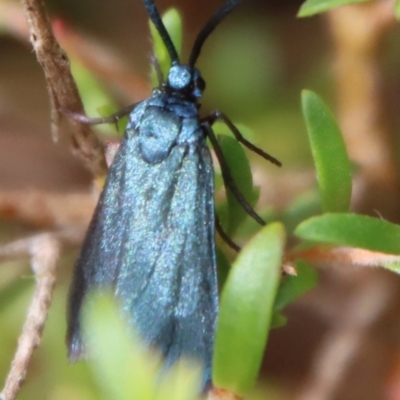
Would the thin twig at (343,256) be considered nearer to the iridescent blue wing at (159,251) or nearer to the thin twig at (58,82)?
the iridescent blue wing at (159,251)

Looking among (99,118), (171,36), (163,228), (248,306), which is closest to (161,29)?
(171,36)

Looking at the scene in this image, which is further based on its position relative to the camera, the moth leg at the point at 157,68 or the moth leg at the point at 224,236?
the moth leg at the point at 157,68

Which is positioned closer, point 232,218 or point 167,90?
point 232,218

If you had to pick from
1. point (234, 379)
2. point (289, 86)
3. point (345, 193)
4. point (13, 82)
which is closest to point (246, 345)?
point (234, 379)

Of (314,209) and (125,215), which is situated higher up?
(125,215)

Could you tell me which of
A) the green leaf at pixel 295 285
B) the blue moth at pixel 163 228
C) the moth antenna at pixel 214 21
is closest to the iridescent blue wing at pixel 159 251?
the blue moth at pixel 163 228

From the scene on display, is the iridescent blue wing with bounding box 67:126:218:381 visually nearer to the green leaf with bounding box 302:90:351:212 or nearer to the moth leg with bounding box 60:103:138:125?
the moth leg with bounding box 60:103:138:125

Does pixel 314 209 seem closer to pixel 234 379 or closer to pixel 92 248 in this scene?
pixel 92 248
